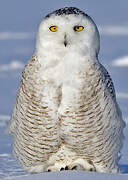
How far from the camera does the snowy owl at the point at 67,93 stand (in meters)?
3.70

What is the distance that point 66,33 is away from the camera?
3646 mm

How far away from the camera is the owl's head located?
365 cm

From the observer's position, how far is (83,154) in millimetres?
3926

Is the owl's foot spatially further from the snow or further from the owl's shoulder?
the owl's shoulder

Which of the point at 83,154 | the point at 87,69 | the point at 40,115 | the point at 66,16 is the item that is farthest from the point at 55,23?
the point at 83,154

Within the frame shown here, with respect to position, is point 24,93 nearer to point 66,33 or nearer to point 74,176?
point 66,33

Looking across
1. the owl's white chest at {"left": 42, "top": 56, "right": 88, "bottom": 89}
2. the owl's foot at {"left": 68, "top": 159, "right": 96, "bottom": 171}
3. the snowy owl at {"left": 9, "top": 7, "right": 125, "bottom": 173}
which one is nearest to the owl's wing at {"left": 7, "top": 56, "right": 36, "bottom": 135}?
the snowy owl at {"left": 9, "top": 7, "right": 125, "bottom": 173}

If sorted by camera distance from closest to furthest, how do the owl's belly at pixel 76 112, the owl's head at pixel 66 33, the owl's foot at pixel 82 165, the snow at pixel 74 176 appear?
the snow at pixel 74 176 < the owl's head at pixel 66 33 < the owl's belly at pixel 76 112 < the owl's foot at pixel 82 165

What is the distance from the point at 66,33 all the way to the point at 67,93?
0.38m

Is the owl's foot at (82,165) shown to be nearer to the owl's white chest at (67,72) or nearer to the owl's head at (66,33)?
the owl's white chest at (67,72)

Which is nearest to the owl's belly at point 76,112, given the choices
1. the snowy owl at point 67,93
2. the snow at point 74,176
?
the snowy owl at point 67,93

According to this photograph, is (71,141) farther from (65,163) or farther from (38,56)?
(38,56)

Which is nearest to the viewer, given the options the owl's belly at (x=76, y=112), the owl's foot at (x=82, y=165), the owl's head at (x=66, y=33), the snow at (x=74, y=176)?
the snow at (x=74, y=176)

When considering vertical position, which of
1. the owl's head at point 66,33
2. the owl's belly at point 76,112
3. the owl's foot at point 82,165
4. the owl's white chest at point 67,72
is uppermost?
the owl's head at point 66,33
